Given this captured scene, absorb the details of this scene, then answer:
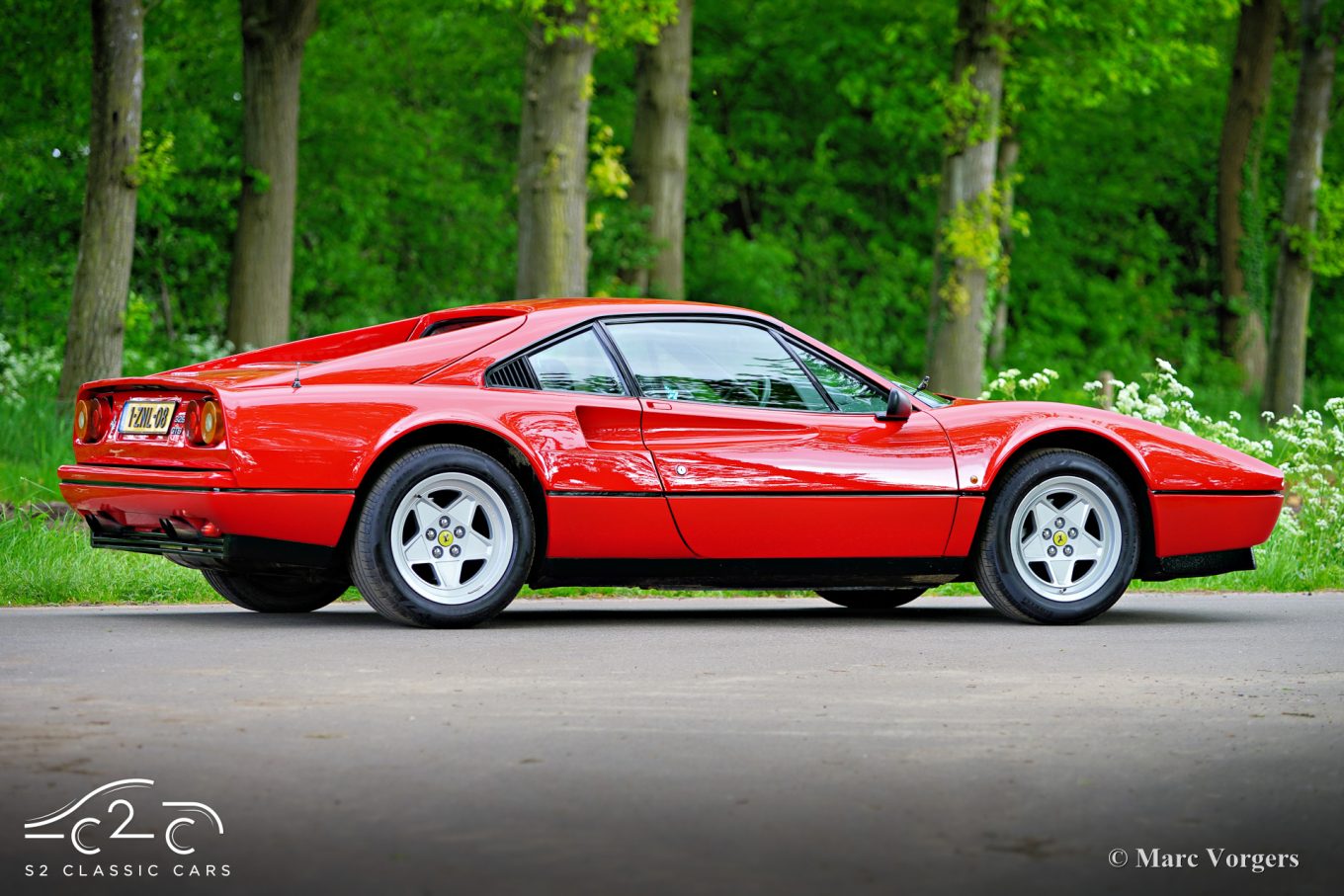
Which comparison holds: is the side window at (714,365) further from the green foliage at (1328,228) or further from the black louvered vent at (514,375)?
the green foliage at (1328,228)

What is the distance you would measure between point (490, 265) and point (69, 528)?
62.1ft

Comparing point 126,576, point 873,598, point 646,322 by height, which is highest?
point 646,322

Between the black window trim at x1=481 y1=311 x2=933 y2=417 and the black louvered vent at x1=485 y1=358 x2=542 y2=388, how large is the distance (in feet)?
0.04

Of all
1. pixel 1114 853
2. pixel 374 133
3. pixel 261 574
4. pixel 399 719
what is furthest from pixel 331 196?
pixel 1114 853

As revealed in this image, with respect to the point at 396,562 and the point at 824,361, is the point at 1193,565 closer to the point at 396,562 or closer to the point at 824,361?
the point at 824,361

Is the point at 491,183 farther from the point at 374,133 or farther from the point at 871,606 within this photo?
the point at 871,606

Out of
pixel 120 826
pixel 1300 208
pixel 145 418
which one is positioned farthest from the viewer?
pixel 1300 208

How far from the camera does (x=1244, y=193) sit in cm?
3331

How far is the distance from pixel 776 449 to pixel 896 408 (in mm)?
571

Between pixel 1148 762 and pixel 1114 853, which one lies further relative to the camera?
pixel 1148 762

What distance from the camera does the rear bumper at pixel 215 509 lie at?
744 cm

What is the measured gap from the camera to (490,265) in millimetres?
29438

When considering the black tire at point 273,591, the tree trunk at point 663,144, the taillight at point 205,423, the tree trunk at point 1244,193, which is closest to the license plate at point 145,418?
the taillight at point 205,423

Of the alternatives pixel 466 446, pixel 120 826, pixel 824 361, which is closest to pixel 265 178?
pixel 824 361
